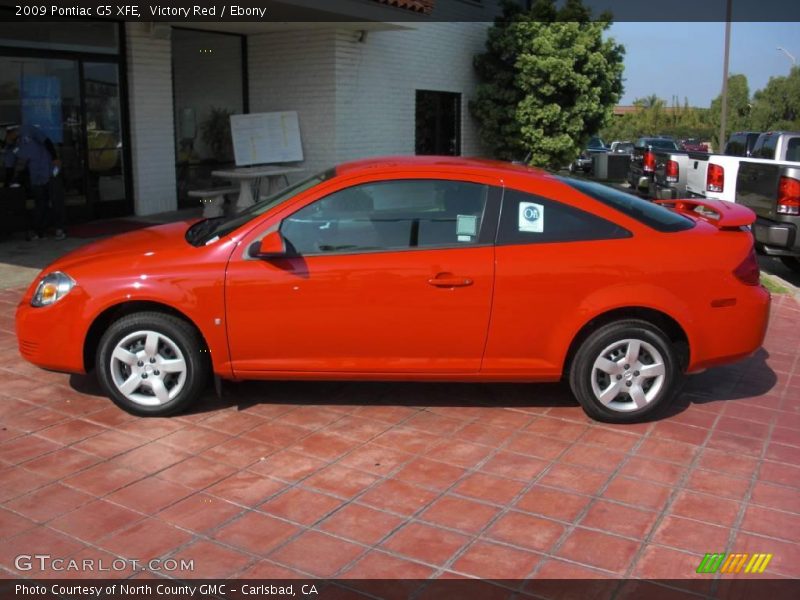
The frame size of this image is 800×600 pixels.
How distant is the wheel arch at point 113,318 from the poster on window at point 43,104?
22.7ft

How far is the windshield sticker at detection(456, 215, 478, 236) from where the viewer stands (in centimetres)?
494

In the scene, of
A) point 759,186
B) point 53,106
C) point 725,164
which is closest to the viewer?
point 759,186

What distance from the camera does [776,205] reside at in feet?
29.3

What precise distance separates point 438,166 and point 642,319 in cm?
158

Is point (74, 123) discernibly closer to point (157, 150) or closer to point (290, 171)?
point (157, 150)

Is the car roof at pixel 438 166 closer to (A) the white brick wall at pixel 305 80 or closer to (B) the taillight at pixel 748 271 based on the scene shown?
(B) the taillight at pixel 748 271

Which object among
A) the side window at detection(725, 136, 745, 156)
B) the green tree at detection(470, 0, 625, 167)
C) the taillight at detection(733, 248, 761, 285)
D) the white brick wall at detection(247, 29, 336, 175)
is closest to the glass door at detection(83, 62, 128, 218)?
the white brick wall at detection(247, 29, 336, 175)

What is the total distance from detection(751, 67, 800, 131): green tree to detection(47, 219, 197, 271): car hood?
40.3 metres

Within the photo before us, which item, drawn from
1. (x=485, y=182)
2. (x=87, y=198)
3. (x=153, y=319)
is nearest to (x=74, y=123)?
(x=87, y=198)

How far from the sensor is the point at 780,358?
6.62 meters

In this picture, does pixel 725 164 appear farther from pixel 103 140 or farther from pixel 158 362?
pixel 103 140

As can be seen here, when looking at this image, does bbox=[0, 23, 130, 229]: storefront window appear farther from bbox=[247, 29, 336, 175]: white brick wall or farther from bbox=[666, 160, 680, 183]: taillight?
bbox=[666, 160, 680, 183]: taillight

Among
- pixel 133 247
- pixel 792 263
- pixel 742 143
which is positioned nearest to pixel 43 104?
pixel 133 247

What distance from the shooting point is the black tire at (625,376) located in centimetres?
491
